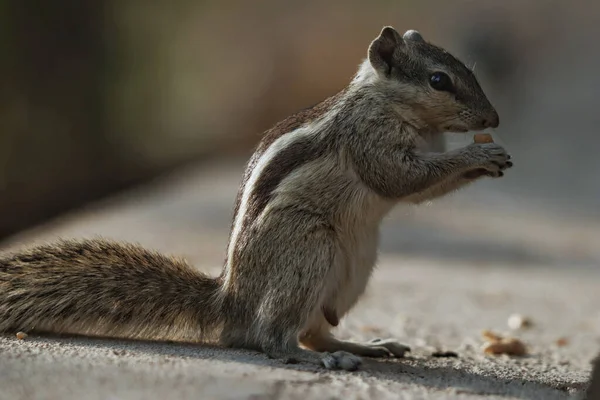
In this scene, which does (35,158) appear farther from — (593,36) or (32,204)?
(593,36)

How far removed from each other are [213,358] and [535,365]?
1904 mm

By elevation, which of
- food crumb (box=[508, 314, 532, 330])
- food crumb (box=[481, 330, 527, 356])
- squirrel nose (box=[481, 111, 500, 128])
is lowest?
food crumb (box=[481, 330, 527, 356])

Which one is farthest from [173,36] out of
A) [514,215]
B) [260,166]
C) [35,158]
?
[260,166]

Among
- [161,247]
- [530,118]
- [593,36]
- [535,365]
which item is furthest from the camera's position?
[593,36]

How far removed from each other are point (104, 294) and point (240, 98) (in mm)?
14071

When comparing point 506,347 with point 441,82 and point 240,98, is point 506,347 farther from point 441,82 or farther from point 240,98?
point 240,98

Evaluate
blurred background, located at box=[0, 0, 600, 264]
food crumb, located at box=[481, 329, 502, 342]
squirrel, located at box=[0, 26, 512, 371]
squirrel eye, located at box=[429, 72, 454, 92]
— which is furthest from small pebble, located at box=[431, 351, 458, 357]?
blurred background, located at box=[0, 0, 600, 264]

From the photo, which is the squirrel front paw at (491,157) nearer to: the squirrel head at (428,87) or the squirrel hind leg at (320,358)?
the squirrel head at (428,87)

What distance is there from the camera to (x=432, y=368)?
165 inches

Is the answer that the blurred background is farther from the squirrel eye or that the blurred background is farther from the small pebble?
the squirrel eye

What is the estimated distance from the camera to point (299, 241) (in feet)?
12.9

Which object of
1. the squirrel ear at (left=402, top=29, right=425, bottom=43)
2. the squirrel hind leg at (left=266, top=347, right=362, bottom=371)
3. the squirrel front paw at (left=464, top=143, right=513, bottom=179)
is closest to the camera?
the squirrel hind leg at (left=266, top=347, right=362, bottom=371)

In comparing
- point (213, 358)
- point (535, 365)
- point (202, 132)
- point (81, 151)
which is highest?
point (202, 132)

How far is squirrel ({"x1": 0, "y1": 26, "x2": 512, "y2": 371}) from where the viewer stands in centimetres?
393
